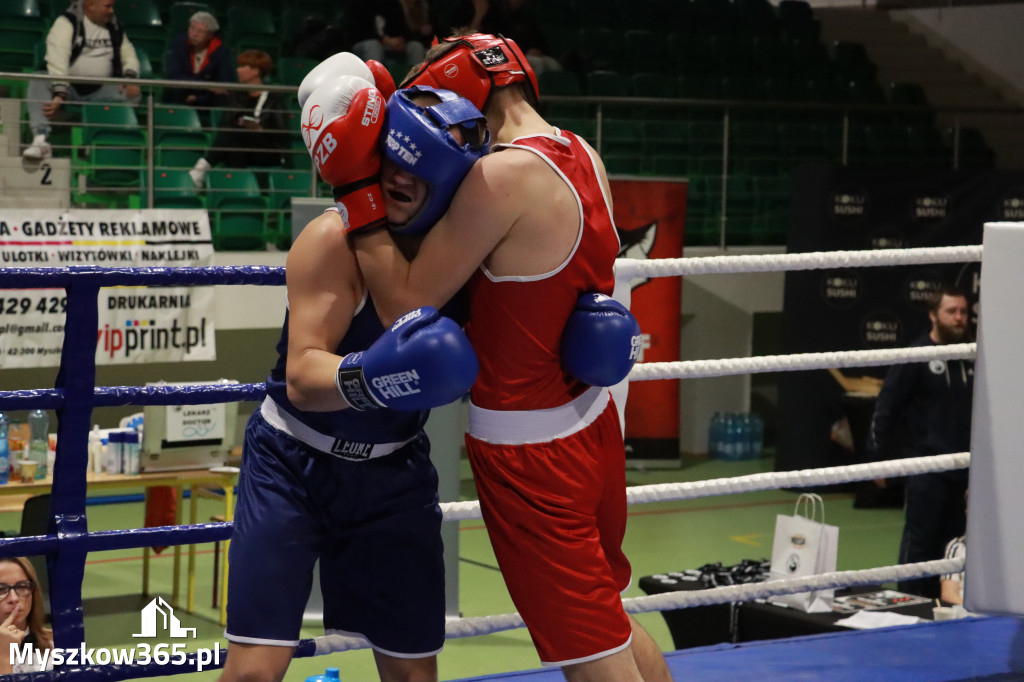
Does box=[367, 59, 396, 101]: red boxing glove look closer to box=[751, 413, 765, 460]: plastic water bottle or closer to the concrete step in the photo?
box=[751, 413, 765, 460]: plastic water bottle

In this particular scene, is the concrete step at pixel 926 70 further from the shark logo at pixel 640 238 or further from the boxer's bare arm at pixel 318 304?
the boxer's bare arm at pixel 318 304

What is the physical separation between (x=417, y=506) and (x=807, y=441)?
625 centimetres

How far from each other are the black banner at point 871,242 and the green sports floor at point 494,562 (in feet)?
2.15

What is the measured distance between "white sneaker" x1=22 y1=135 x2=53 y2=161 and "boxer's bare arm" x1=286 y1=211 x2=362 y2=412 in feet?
17.3

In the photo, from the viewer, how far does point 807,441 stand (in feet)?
25.8

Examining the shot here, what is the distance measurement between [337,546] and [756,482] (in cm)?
103

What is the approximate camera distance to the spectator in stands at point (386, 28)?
816cm

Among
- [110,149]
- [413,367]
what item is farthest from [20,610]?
[110,149]

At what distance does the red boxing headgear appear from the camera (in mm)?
1961

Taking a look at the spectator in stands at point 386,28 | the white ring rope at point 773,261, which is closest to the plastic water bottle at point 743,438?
the spectator in stands at point 386,28

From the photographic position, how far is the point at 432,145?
176 cm

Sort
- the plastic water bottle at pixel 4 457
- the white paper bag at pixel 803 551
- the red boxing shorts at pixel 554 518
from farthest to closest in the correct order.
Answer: the plastic water bottle at pixel 4 457 < the white paper bag at pixel 803 551 < the red boxing shorts at pixel 554 518

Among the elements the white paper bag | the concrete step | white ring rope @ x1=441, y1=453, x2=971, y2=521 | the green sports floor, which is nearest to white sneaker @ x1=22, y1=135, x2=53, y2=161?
the green sports floor

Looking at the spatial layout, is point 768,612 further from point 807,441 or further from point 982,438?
point 807,441
